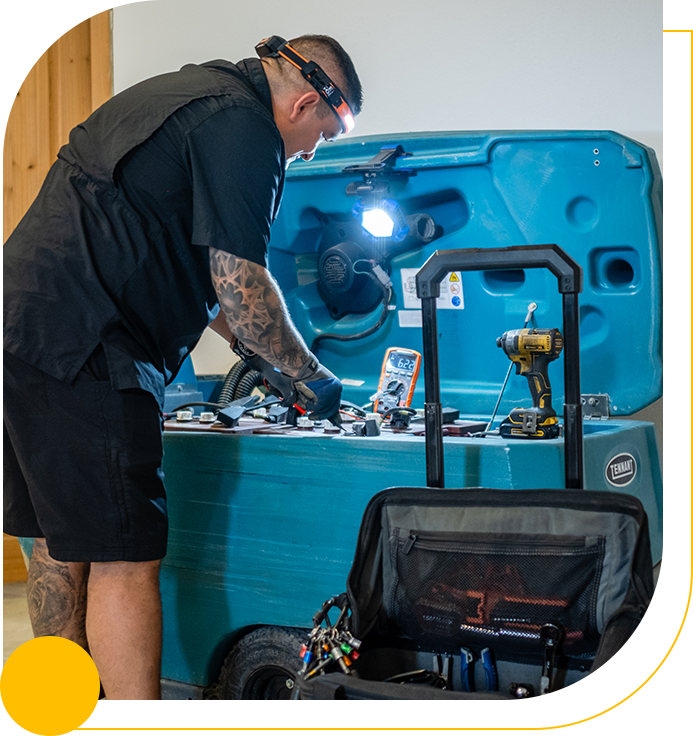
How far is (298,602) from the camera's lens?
1.39 m

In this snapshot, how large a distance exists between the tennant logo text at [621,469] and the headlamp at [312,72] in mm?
795

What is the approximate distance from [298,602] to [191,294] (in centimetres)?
58

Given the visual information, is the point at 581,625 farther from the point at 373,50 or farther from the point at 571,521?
the point at 373,50

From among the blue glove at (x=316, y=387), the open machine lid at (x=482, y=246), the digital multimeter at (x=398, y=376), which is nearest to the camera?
the blue glove at (x=316, y=387)

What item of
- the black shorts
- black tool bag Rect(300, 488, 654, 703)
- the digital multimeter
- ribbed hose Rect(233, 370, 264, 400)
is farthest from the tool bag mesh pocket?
ribbed hose Rect(233, 370, 264, 400)

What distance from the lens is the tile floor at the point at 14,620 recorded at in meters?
1.54

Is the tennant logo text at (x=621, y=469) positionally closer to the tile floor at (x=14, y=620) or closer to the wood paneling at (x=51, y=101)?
the tile floor at (x=14, y=620)

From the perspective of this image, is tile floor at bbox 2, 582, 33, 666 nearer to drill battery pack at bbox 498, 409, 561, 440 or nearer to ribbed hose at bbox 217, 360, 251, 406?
ribbed hose at bbox 217, 360, 251, 406

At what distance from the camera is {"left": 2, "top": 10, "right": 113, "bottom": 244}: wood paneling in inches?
57.9

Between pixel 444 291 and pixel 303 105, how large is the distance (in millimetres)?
626

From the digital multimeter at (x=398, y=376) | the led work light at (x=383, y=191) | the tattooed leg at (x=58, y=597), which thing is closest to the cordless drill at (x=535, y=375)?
the digital multimeter at (x=398, y=376)

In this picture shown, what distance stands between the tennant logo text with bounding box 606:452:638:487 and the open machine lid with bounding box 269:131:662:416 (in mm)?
182

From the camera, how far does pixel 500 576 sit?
47.9 inches

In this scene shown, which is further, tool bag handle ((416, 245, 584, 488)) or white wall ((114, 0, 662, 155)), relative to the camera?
white wall ((114, 0, 662, 155))
